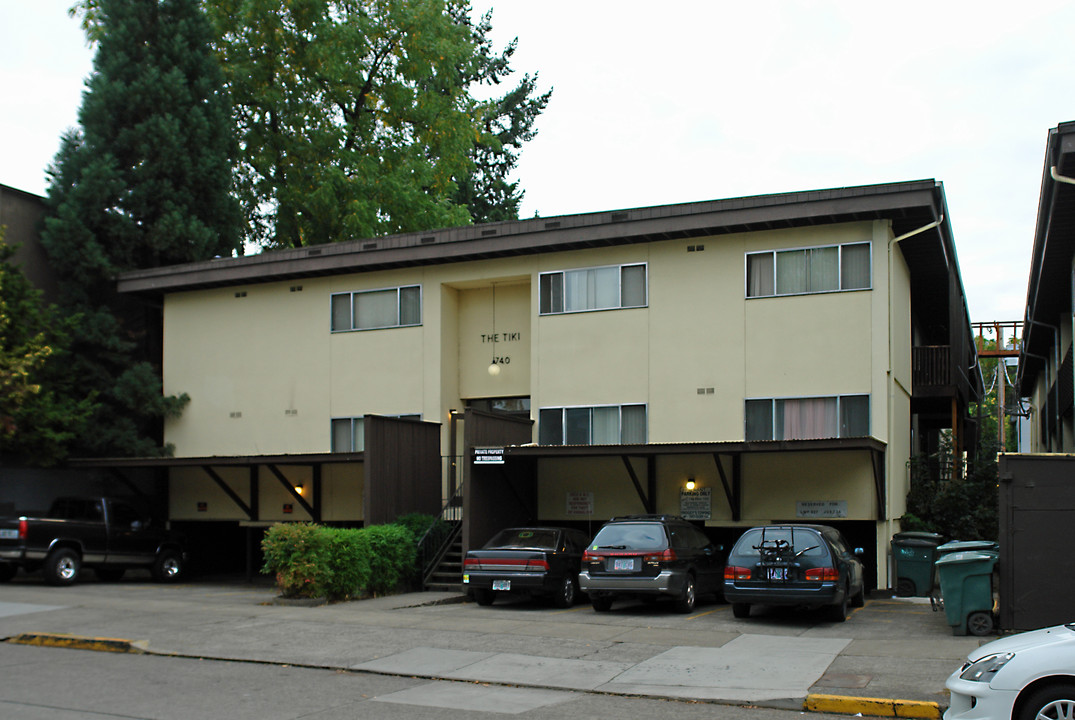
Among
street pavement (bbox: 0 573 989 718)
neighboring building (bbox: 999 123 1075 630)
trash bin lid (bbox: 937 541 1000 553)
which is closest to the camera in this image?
street pavement (bbox: 0 573 989 718)

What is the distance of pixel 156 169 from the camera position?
26094mm

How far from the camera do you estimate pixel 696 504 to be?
20.2m

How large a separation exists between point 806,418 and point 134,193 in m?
17.7

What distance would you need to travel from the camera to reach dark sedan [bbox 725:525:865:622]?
13.9 m

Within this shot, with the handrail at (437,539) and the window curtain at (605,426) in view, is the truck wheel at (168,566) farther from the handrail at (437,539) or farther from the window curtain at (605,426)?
the window curtain at (605,426)

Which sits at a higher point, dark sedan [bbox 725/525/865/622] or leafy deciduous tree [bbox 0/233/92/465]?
leafy deciduous tree [bbox 0/233/92/465]

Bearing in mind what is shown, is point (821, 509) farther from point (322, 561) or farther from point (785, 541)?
point (322, 561)

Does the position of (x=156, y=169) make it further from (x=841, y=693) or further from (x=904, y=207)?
(x=841, y=693)

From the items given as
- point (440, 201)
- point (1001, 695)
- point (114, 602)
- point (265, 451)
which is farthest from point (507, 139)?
point (1001, 695)

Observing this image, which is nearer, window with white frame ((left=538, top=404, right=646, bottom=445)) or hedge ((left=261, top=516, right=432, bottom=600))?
hedge ((left=261, top=516, right=432, bottom=600))

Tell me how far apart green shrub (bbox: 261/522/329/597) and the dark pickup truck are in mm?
5699

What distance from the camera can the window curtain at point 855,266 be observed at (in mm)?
19141

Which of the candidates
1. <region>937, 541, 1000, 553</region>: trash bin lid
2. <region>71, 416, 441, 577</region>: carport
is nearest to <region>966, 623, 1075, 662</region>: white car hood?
<region>937, 541, 1000, 553</region>: trash bin lid

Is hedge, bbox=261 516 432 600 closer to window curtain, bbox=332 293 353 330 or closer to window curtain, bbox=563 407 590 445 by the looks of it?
window curtain, bbox=563 407 590 445
